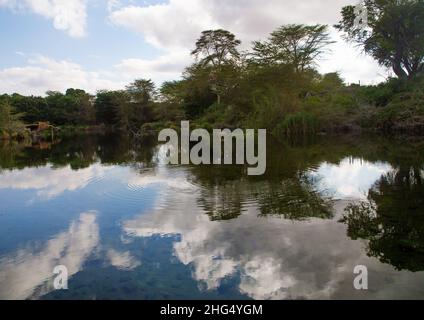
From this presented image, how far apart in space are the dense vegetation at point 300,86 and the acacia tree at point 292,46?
89 mm

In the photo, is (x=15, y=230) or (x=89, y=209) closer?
(x=15, y=230)

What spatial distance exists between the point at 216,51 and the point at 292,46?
10.6 meters

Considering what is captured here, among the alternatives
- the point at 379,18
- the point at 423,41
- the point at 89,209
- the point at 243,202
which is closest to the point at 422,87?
the point at 423,41

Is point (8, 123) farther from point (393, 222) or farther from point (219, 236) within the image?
point (393, 222)

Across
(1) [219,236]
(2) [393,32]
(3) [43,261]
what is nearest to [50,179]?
(3) [43,261]

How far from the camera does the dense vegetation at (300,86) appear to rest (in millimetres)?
27188

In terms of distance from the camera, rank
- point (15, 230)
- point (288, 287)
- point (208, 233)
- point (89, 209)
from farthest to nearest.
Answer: point (89, 209)
point (15, 230)
point (208, 233)
point (288, 287)

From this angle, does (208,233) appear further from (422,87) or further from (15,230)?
(422,87)

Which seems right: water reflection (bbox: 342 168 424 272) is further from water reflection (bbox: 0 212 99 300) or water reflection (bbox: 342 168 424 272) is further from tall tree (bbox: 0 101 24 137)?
tall tree (bbox: 0 101 24 137)

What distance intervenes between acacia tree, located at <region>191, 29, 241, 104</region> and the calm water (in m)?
33.7

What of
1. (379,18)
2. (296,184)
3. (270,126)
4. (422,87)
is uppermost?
(379,18)

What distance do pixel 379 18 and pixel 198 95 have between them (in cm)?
2370

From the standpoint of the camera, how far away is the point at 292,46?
1460 inches

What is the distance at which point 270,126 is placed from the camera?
1197 inches
